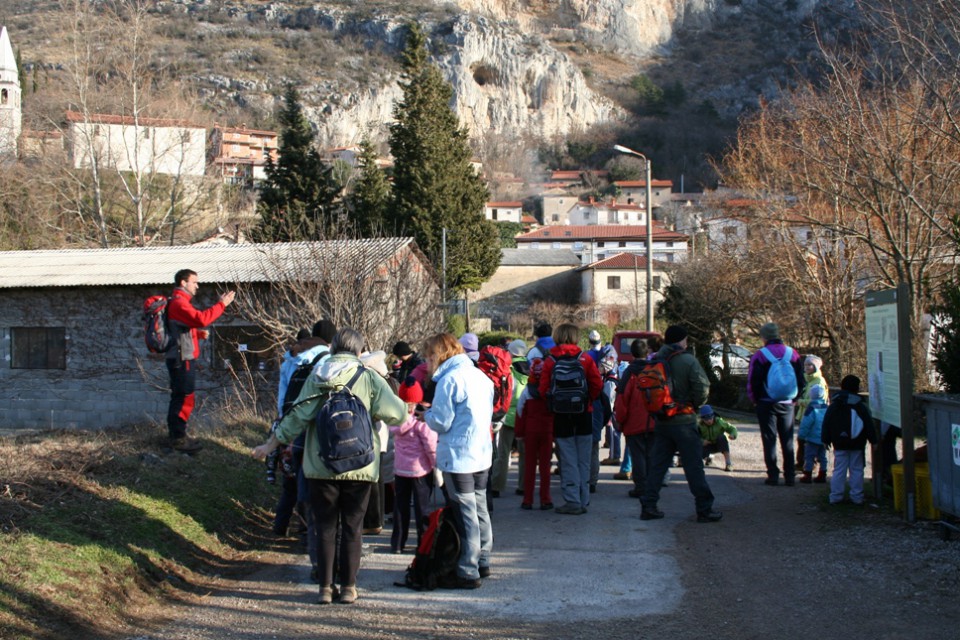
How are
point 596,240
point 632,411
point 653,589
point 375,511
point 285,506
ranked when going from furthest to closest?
point 596,240 → point 632,411 → point 375,511 → point 285,506 → point 653,589

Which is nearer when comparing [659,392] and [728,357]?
[659,392]

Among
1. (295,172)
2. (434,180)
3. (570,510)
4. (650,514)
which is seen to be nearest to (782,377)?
(650,514)

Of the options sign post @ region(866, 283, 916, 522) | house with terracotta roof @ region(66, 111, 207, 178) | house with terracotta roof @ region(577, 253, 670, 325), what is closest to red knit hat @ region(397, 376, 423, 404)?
sign post @ region(866, 283, 916, 522)

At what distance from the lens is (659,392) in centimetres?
858

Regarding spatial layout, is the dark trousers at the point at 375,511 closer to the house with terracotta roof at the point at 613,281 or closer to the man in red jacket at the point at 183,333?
the man in red jacket at the point at 183,333

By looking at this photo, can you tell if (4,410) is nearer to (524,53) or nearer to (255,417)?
(255,417)

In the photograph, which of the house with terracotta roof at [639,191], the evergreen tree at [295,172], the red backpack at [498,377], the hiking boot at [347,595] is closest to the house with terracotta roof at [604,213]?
the house with terracotta roof at [639,191]

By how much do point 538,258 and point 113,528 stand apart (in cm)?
5822

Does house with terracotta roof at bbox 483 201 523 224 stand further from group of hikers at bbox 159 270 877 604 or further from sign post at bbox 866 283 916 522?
sign post at bbox 866 283 916 522

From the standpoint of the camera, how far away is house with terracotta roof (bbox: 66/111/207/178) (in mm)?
35938

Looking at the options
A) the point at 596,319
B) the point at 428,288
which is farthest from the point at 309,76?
the point at 428,288

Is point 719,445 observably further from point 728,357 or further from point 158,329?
point 728,357

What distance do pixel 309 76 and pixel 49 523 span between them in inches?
5039

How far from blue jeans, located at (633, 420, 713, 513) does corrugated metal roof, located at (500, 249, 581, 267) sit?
175 ft
